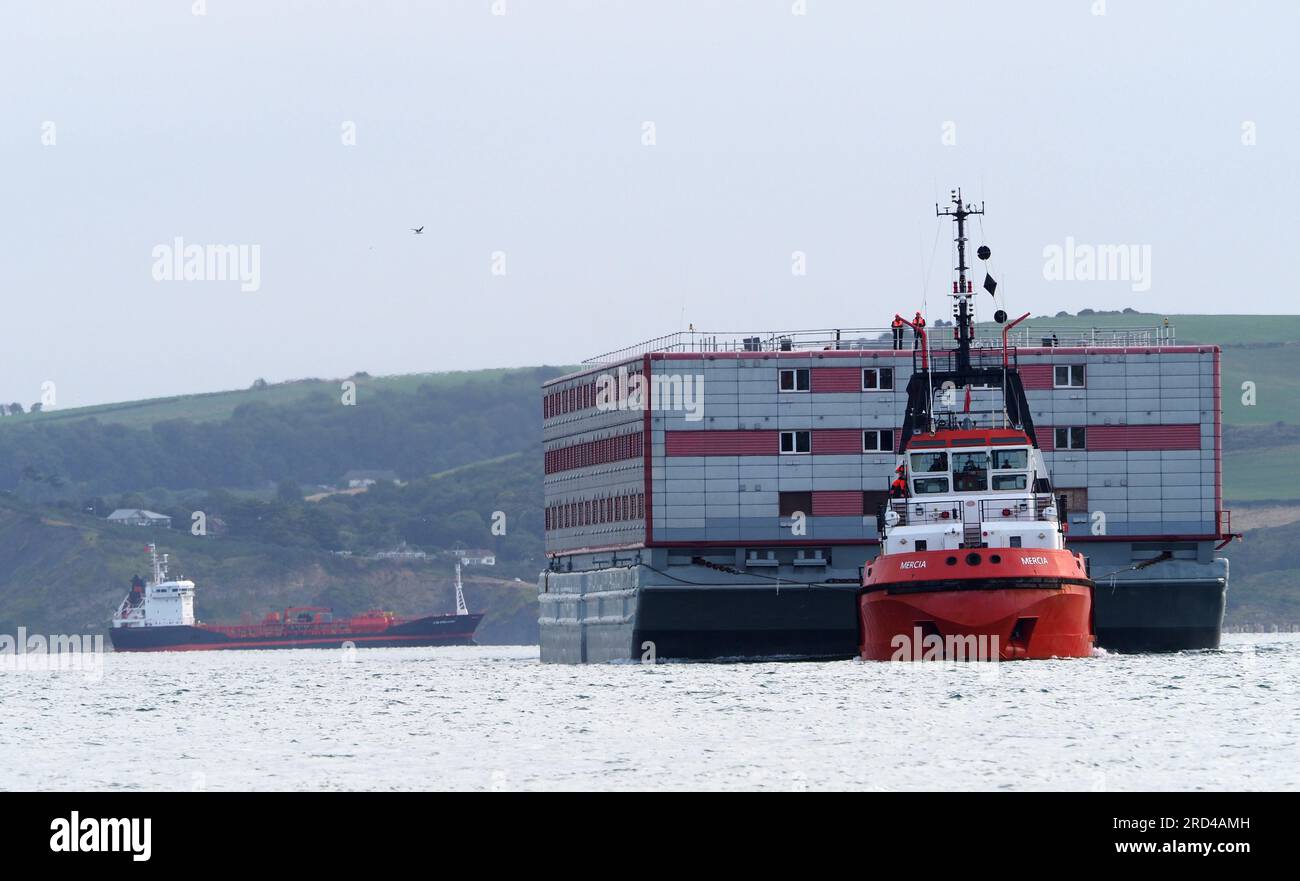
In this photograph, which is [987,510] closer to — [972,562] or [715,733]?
[972,562]

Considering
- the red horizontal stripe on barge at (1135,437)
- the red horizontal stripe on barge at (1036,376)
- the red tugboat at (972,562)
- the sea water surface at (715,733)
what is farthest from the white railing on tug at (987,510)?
the red horizontal stripe on barge at (1135,437)

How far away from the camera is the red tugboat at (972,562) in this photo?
240 ft

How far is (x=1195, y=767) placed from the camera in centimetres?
4312

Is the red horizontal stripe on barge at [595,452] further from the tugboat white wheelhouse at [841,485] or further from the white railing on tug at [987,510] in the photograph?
the white railing on tug at [987,510]

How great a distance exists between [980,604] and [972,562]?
4.17ft

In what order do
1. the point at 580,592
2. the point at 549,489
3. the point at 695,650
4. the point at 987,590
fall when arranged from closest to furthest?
the point at 987,590 → the point at 695,650 → the point at 580,592 → the point at 549,489

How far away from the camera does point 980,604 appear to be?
72.8 metres

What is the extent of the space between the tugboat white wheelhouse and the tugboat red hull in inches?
714

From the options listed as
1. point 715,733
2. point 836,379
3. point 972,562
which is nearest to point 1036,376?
point 836,379
